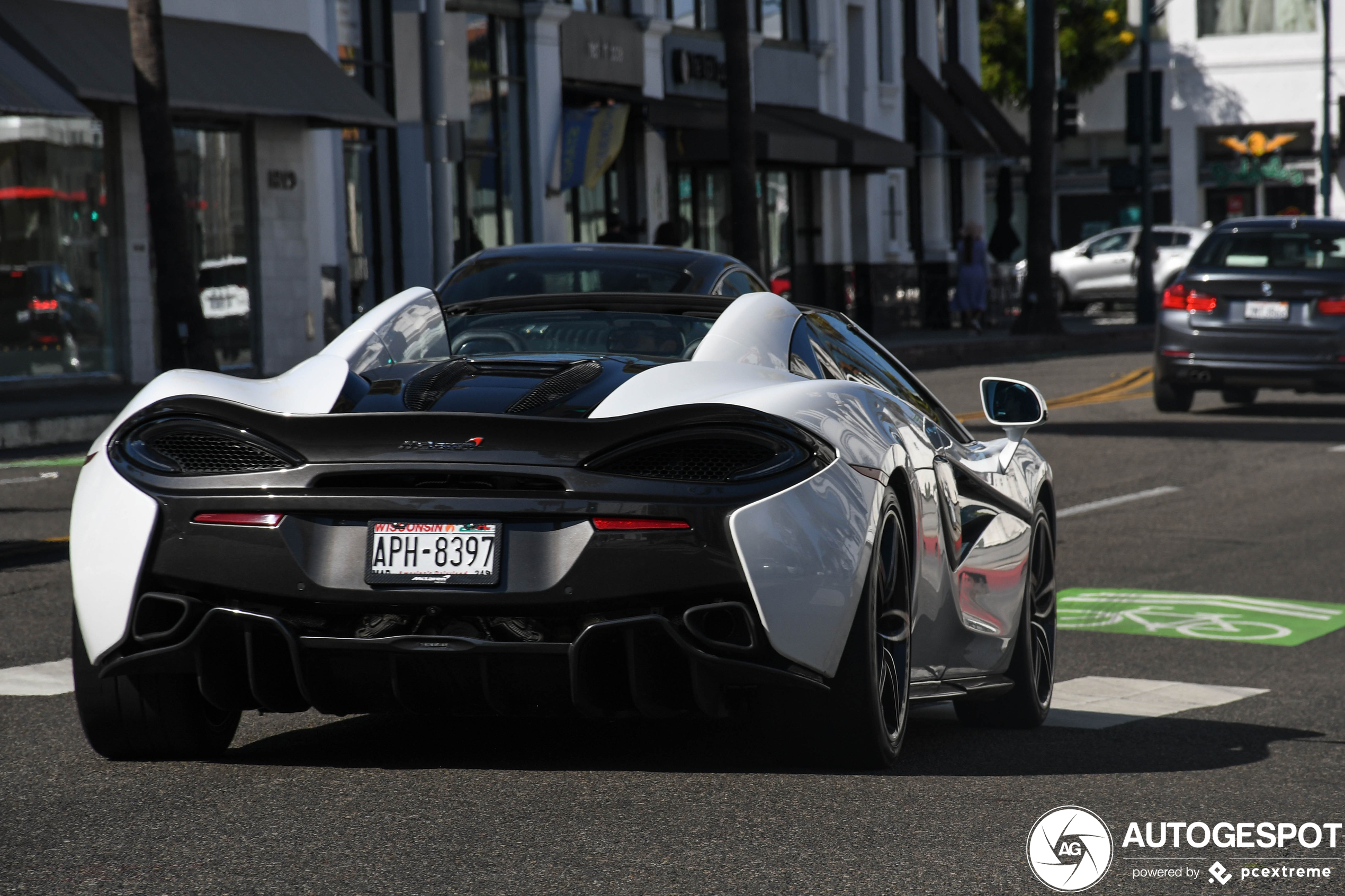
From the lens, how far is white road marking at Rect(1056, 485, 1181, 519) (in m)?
13.0

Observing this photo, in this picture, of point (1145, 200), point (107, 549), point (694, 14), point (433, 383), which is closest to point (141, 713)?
point (107, 549)

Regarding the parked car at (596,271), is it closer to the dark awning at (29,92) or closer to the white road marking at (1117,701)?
the white road marking at (1117,701)

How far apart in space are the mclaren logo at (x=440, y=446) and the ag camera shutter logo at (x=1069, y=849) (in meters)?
1.44

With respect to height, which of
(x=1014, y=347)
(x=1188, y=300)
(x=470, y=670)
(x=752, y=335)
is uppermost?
(x=752, y=335)

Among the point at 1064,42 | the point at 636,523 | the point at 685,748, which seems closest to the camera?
the point at 636,523

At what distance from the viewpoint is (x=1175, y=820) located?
4.77 m

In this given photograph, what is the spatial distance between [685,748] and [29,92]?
16690 millimetres

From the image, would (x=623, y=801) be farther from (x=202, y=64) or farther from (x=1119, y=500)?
(x=202, y=64)

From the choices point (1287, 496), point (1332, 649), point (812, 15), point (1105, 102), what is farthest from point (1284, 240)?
point (1105, 102)

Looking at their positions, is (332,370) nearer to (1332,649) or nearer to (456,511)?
(456,511)

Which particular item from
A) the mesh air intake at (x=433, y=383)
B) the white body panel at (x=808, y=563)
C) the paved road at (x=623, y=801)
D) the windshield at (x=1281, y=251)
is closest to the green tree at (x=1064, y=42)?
the windshield at (x=1281, y=251)

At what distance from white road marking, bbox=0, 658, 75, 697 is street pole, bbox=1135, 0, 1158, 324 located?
34.3m

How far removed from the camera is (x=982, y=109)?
45.8 meters

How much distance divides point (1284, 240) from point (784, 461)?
605 inches
